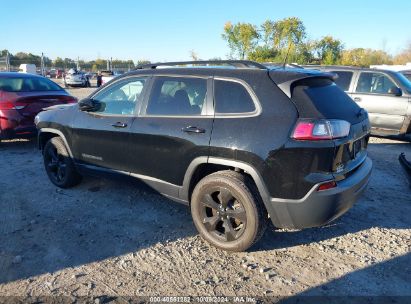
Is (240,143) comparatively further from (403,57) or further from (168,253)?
(403,57)

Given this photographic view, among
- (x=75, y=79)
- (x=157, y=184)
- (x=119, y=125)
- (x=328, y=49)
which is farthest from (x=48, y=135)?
(x=328, y=49)

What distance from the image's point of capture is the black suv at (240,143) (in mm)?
3012

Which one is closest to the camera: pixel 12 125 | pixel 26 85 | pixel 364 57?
pixel 12 125

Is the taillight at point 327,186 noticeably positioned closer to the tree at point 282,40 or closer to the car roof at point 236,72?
the car roof at point 236,72

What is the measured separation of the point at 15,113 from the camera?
6.89 meters

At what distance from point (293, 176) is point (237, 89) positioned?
0.97m

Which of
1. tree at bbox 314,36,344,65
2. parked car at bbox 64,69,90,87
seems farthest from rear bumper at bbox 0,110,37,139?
tree at bbox 314,36,344,65

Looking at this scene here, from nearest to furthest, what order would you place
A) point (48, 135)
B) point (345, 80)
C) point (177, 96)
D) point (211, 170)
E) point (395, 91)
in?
1. point (211, 170)
2. point (177, 96)
3. point (48, 135)
4. point (395, 91)
5. point (345, 80)

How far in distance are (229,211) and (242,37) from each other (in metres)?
37.1

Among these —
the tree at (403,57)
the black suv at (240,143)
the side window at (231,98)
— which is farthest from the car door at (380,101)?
the tree at (403,57)

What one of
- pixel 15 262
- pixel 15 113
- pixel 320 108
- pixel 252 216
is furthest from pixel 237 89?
pixel 15 113

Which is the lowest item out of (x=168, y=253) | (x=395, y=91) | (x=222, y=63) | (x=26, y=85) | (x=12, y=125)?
(x=168, y=253)

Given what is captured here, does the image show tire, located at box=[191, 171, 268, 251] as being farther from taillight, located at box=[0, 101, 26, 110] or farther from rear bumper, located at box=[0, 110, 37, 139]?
taillight, located at box=[0, 101, 26, 110]

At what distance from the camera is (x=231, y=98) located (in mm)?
3373
